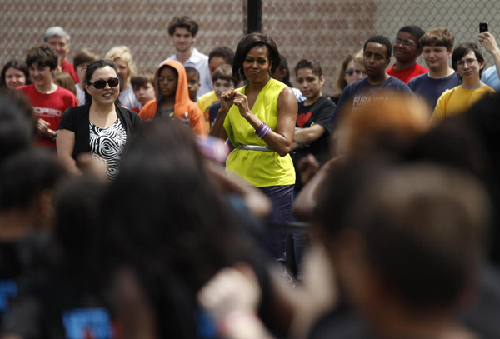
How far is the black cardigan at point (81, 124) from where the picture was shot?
412 centimetres

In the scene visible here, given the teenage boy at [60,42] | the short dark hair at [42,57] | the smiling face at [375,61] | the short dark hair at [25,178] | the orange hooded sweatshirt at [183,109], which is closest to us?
the short dark hair at [25,178]

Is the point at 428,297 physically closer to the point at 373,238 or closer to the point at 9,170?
the point at 373,238

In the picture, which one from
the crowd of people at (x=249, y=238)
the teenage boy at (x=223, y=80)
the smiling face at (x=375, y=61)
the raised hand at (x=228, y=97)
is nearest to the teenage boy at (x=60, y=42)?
the teenage boy at (x=223, y=80)

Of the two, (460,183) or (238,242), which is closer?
(460,183)

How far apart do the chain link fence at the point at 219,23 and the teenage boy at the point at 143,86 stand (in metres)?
0.83

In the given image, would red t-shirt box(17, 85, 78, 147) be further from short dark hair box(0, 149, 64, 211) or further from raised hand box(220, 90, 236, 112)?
short dark hair box(0, 149, 64, 211)

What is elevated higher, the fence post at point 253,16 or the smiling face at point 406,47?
the fence post at point 253,16

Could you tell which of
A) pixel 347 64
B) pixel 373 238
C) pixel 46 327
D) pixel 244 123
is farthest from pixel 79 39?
pixel 373 238

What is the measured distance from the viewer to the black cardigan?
412 cm

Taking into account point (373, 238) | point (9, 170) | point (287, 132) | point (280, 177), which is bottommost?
point (280, 177)

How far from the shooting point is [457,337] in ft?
3.56

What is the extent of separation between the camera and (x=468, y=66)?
4746mm

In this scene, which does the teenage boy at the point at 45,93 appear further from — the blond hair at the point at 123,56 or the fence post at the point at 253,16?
the fence post at the point at 253,16

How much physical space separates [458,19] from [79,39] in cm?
393
